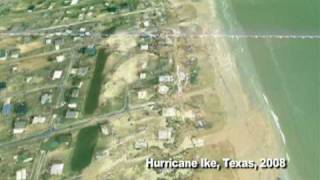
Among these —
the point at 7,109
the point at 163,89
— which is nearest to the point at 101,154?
the point at 163,89

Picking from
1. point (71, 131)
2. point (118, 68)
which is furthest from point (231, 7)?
point (71, 131)

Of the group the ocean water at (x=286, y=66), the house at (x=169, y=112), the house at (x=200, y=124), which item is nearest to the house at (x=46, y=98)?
the house at (x=169, y=112)

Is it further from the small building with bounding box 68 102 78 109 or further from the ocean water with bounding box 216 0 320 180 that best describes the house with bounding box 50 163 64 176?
the ocean water with bounding box 216 0 320 180

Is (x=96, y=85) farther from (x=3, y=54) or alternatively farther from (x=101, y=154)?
(x=3, y=54)

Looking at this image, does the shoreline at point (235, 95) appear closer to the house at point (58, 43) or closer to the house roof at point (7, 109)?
the house at point (58, 43)

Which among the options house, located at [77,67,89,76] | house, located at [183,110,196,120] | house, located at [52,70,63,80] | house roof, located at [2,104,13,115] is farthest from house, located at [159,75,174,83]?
house roof, located at [2,104,13,115]

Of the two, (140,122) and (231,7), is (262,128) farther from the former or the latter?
(231,7)
